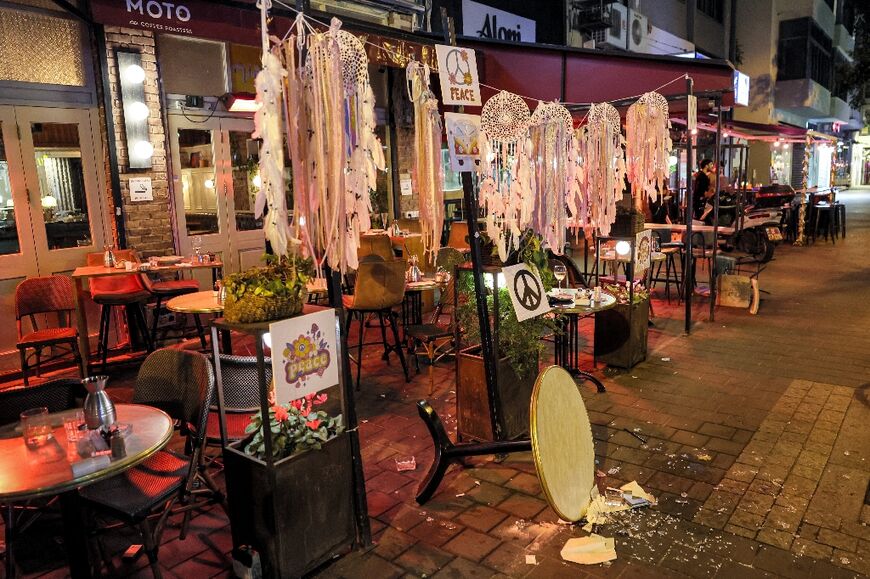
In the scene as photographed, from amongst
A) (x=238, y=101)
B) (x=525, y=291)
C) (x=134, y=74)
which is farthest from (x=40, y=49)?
(x=525, y=291)

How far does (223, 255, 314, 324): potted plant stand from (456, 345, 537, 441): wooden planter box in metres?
2.00

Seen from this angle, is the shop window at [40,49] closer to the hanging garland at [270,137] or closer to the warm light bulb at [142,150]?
the warm light bulb at [142,150]

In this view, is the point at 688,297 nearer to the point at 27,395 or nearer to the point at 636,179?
the point at 636,179

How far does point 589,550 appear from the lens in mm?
3486

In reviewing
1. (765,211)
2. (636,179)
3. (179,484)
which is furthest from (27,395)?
(765,211)

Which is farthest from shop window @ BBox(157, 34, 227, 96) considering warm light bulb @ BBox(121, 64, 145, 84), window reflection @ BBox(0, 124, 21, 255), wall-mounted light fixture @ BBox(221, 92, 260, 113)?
window reflection @ BBox(0, 124, 21, 255)

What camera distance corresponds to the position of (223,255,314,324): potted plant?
9.84ft

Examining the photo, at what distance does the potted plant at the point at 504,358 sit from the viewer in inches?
187

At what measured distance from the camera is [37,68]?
23.1ft

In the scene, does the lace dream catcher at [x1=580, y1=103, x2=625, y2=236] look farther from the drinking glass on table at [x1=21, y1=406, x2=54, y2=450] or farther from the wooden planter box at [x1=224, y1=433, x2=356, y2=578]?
the drinking glass on table at [x1=21, y1=406, x2=54, y2=450]

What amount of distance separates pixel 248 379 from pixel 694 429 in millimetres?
3657

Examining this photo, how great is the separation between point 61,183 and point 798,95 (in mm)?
29558

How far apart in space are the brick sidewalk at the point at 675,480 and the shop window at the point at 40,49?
4.94 meters

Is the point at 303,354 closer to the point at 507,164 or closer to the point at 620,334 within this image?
the point at 507,164
